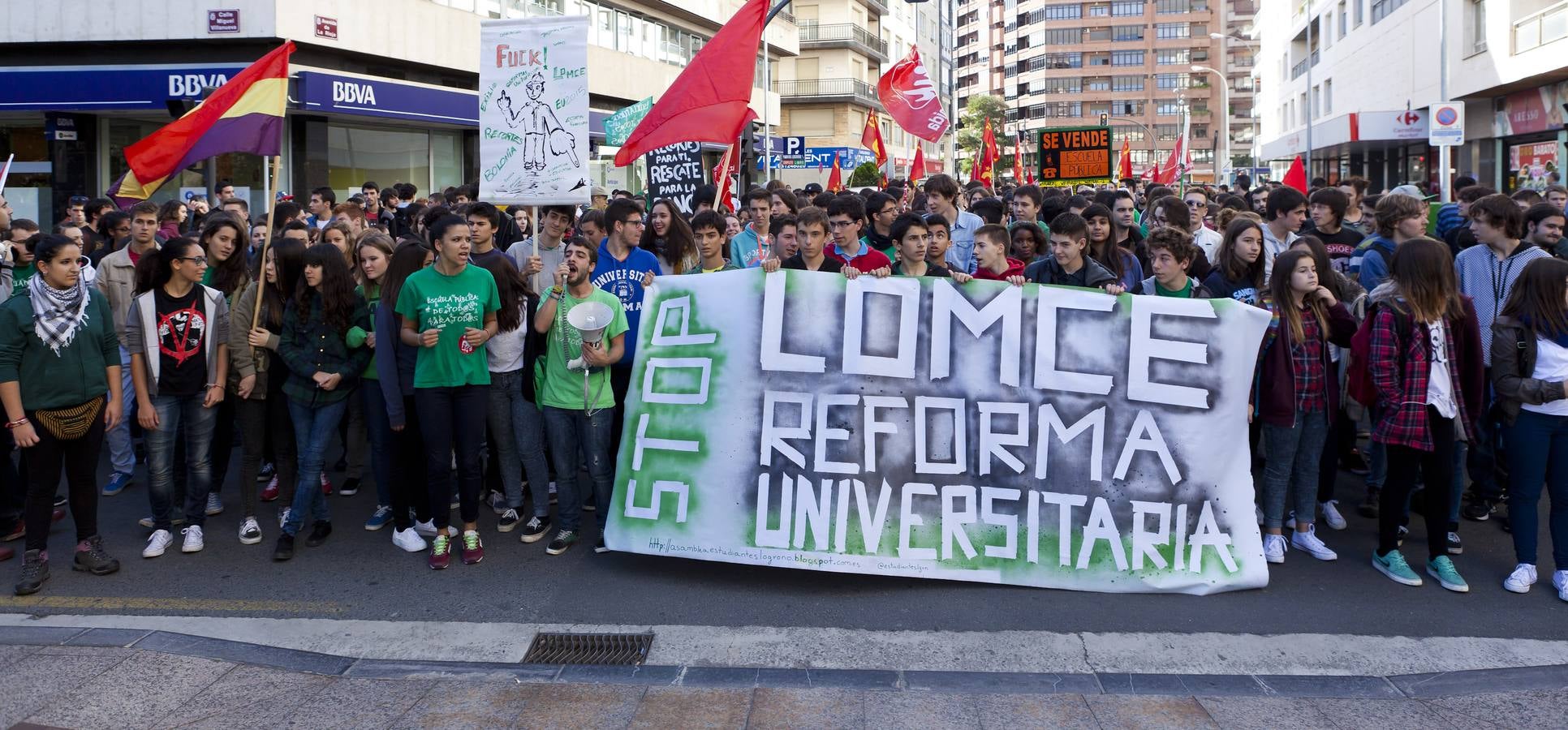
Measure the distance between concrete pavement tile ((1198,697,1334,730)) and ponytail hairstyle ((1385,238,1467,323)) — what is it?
2.42 meters

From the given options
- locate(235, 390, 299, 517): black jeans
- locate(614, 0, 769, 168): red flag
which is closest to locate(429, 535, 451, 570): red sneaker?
locate(235, 390, 299, 517): black jeans

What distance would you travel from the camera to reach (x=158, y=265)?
6.80 meters

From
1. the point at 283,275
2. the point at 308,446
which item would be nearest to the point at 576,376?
the point at 308,446

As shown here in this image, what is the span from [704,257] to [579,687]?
138 inches

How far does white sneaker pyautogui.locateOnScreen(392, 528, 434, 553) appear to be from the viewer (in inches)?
275

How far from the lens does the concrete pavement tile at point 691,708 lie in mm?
4559

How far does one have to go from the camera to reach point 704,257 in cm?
781

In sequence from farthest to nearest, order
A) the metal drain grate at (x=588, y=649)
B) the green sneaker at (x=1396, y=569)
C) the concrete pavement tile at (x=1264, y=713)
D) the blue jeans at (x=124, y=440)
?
the blue jeans at (x=124, y=440), the green sneaker at (x=1396, y=569), the metal drain grate at (x=588, y=649), the concrete pavement tile at (x=1264, y=713)

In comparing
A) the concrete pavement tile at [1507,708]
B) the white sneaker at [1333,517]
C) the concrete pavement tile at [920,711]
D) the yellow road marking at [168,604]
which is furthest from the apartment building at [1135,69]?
the concrete pavement tile at [920,711]

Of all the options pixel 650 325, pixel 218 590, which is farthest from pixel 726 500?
pixel 218 590

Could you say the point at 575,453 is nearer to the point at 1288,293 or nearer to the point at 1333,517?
the point at 1288,293

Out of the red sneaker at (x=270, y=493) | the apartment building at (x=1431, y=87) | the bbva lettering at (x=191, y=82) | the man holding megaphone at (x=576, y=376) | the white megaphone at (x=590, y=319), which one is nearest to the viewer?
the white megaphone at (x=590, y=319)

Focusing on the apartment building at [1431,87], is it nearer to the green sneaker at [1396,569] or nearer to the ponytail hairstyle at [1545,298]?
the ponytail hairstyle at [1545,298]

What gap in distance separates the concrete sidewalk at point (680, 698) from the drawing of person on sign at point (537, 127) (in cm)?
332
